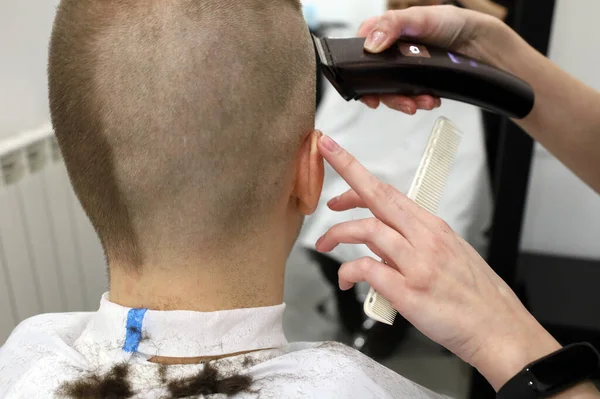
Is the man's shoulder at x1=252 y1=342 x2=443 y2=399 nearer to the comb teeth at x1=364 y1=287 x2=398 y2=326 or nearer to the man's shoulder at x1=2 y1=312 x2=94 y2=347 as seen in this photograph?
the comb teeth at x1=364 y1=287 x2=398 y2=326

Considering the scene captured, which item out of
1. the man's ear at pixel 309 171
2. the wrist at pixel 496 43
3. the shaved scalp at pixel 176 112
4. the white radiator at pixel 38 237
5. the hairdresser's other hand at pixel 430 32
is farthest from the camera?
the white radiator at pixel 38 237

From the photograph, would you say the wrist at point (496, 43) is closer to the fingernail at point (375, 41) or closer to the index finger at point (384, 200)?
the fingernail at point (375, 41)

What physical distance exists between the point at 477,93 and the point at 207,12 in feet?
1.65

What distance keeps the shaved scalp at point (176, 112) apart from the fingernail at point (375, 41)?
0.44ft

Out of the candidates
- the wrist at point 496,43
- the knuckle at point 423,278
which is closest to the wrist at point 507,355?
the knuckle at point 423,278

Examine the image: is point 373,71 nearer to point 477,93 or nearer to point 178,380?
point 477,93

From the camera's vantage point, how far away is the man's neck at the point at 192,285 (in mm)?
769

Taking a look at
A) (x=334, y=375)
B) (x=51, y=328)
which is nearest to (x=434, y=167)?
(x=334, y=375)

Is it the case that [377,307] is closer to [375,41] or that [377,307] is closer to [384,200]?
[384,200]

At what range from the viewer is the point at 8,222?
143 centimetres

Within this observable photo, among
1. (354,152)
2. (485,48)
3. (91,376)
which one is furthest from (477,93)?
(354,152)

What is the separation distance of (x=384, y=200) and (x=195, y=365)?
341 millimetres

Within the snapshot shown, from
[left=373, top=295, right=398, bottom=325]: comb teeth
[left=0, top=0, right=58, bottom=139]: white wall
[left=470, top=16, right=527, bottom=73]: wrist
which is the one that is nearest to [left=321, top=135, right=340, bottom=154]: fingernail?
[left=373, top=295, right=398, bottom=325]: comb teeth

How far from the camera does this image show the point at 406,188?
65.5 inches
